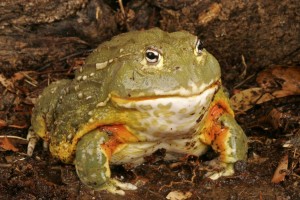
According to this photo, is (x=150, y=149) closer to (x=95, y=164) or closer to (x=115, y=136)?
(x=115, y=136)

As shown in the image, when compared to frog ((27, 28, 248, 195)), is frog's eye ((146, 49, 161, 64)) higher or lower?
higher

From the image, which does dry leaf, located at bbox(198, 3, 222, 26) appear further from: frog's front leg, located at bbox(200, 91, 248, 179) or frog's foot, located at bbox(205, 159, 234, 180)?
frog's foot, located at bbox(205, 159, 234, 180)

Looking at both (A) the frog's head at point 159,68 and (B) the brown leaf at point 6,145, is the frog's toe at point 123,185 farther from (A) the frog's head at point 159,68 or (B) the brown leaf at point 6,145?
(B) the brown leaf at point 6,145

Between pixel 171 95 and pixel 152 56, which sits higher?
pixel 152 56

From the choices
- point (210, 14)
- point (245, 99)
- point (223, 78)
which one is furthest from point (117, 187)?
point (210, 14)

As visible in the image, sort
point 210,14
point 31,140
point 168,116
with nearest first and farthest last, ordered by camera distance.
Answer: point 168,116 < point 31,140 < point 210,14

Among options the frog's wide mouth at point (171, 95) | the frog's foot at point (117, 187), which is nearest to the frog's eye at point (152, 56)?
the frog's wide mouth at point (171, 95)

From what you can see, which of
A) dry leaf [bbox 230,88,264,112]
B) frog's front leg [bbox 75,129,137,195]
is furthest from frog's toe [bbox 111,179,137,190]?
dry leaf [bbox 230,88,264,112]
